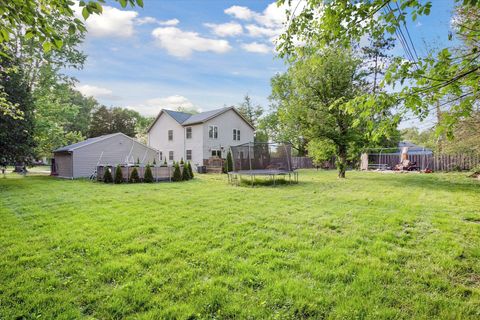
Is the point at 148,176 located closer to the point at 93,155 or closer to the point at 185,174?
the point at 185,174

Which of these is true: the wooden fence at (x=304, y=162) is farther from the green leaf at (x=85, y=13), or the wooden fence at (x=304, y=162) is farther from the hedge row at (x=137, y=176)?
the green leaf at (x=85, y=13)

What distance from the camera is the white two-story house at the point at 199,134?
2331 cm

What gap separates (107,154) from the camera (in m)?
18.8

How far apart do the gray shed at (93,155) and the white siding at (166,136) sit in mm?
4680

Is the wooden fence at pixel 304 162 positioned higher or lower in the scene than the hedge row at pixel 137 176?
higher

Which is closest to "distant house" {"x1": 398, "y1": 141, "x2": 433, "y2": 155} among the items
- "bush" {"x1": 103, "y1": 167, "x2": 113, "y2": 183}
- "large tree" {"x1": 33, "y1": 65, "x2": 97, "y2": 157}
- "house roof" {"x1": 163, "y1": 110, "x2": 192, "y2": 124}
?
"house roof" {"x1": 163, "y1": 110, "x2": 192, "y2": 124}

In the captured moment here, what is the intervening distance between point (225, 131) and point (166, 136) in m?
6.35

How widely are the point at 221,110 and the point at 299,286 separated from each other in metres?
22.6

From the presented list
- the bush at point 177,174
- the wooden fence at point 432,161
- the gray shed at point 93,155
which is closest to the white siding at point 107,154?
the gray shed at point 93,155

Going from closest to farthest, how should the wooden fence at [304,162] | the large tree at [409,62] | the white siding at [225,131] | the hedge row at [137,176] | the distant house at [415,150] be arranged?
the large tree at [409,62] < the hedge row at [137,176] < the distant house at [415,150] < the white siding at [225,131] < the wooden fence at [304,162]

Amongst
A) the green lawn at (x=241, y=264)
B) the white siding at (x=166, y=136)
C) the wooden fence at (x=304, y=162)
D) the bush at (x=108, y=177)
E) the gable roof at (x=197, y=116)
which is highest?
the gable roof at (x=197, y=116)

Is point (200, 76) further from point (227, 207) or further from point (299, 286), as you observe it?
point (299, 286)

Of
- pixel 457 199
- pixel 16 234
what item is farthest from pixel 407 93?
pixel 457 199

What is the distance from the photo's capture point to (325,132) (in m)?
14.4
